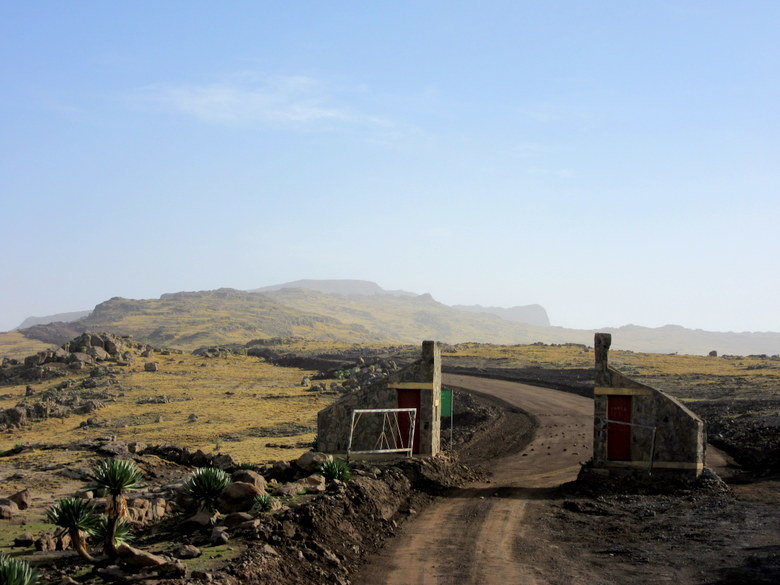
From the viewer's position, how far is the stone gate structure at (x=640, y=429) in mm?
21656

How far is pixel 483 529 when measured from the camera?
17.3 metres

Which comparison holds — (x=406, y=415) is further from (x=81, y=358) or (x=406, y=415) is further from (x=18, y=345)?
(x=18, y=345)

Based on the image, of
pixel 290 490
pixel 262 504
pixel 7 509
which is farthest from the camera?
pixel 290 490

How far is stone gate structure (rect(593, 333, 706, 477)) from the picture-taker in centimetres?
2166

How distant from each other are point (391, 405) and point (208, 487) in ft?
30.5

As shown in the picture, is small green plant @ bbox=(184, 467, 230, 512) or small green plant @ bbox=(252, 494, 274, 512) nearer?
small green plant @ bbox=(252, 494, 274, 512)

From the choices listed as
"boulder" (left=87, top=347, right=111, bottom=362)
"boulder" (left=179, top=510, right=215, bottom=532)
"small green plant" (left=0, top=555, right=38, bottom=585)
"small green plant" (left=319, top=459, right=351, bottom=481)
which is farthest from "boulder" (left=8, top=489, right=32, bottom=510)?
"boulder" (left=87, top=347, right=111, bottom=362)

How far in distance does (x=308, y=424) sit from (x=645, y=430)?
72.1 feet

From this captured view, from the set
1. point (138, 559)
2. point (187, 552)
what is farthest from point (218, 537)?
point (138, 559)

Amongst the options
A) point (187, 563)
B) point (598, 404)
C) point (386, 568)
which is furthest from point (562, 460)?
point (187, 563)

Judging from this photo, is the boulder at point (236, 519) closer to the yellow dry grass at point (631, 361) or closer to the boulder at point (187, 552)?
the boulder at point (187, 552)

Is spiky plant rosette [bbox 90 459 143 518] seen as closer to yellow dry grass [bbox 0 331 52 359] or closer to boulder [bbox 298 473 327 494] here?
boulder [bbox 298 473 327 494]

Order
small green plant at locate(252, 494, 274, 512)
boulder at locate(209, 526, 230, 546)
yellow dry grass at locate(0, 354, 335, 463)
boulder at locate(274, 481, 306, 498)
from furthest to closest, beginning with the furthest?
1. yellow dry grass at locate(0, 354, 335, 463)
2. boulder at locate(274, 481, 306, 498)
3. small green plant at locate(252, 494, 274, 512)
4. boulder at locate(209, 526, 230, 546)

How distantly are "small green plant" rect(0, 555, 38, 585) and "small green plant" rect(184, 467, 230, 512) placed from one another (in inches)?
217
